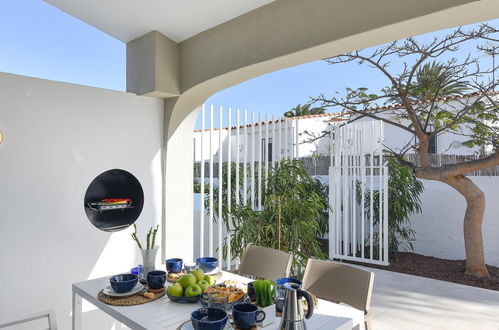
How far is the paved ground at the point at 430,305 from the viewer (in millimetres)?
3279

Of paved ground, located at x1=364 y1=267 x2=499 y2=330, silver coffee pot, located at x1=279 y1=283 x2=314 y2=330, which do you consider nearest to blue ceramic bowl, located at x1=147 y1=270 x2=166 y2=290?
silver coffee pot, located at x1=279 y1=283 x2=314 y2=330

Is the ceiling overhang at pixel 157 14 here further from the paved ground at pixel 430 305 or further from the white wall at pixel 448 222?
the white wall at pixel 448 222

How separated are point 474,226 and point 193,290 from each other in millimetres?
4447

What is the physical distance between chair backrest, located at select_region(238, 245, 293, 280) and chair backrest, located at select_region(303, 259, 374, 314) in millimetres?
277

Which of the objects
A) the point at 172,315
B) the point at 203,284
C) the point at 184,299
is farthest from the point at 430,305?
the point at 172,315

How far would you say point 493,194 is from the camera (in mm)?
5574

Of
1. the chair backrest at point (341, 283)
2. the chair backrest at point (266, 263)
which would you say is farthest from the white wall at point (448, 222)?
the chair backrest at point (341, 283)

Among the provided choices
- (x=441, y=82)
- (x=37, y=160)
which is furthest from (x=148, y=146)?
(x=441, y=82)

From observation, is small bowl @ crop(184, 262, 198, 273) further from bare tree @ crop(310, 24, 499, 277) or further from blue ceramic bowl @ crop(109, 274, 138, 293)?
bare tree @ crop(310, 24, 499, 277)

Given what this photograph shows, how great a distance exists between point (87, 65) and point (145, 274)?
183 inches

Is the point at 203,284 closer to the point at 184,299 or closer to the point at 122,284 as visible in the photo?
the point at 184,299

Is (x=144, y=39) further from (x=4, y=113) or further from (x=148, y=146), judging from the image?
(x=4, y=113)

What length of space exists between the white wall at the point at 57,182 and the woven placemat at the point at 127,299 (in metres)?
1.01

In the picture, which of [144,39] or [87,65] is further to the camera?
[87,65]
